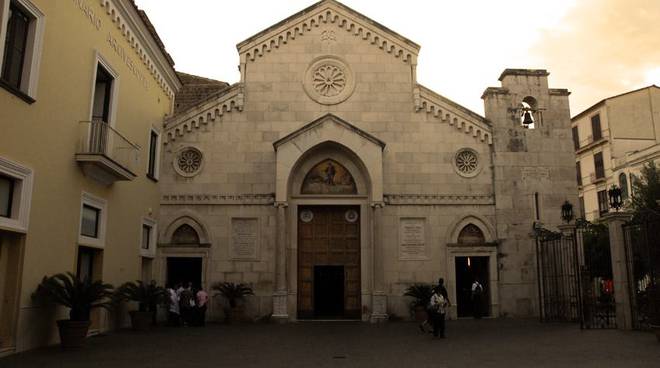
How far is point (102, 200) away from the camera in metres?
16.3

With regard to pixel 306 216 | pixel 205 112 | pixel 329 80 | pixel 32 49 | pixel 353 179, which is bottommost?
pixel 306 216

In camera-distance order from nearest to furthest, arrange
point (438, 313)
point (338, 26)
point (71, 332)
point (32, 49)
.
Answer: point (32, 49)
point (71, 332)
point (438, 313)
point (338, 26)

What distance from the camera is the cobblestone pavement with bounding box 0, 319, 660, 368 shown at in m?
10.7

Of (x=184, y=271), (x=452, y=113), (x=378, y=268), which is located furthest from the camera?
(x=452, y=113)

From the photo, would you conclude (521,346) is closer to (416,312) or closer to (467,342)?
(467,342)

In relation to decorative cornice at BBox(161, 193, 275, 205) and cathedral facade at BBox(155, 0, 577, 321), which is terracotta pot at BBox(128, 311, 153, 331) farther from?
decorative cornice at BBox(161, 193, 275, 205)

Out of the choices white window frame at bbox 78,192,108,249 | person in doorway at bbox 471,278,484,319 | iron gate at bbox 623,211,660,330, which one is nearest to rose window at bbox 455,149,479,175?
person in doorway at bbox 471,278,484,319

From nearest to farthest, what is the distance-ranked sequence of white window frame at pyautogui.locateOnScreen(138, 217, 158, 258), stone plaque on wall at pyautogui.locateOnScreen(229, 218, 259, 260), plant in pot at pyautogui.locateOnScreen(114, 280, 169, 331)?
plant in pot at pyautogui.locateOnScreen(114, 280, 169, 331) < white window frame at pyautogui.locateOnScreen(138, 217, 158, 258) < stone plaque on wall at pyautogui.locateOnScreen(229, 218, 259, 260)

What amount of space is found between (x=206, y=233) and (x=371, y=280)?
6884 millimetres

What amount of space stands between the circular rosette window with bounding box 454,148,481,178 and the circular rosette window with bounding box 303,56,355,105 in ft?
17.6

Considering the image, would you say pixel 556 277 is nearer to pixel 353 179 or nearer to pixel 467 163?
pixel 467 163

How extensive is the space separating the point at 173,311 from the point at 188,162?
6228 millimetres

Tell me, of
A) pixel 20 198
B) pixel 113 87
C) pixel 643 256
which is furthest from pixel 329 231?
pixel 20 198

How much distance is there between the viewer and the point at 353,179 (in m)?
22.5
